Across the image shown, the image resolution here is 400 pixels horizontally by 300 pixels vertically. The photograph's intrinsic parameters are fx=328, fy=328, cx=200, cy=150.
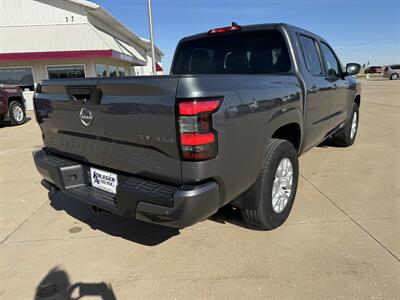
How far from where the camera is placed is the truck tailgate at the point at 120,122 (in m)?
2.17

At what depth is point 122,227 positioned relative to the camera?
138 inches

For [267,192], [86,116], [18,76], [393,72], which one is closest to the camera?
[86,116]

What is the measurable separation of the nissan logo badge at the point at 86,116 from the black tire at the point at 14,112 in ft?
33.7

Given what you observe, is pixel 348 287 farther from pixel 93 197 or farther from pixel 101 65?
pixel 101 65

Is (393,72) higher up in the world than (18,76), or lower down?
lower down

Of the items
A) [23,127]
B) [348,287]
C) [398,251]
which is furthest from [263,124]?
[23,127]

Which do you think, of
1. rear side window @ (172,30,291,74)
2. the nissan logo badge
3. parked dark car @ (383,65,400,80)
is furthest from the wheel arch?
parked dark car @ (383,65,400,80)

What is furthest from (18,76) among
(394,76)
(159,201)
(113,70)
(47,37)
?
(394,76)

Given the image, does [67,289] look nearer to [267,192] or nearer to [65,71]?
[267,192]

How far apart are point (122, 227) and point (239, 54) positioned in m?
2.38

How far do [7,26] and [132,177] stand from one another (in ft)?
62.0

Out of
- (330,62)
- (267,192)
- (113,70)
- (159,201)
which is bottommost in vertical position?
(267,192)

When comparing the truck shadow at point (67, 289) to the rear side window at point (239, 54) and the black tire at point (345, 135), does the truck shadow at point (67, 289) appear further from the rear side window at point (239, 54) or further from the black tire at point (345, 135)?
the black tire at point (345, 135)

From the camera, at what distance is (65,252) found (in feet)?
10.1
